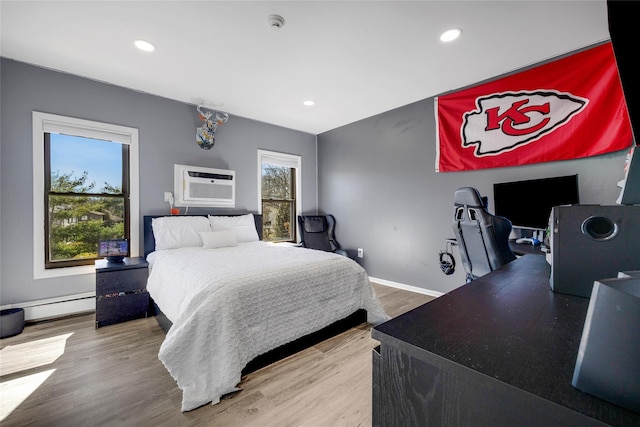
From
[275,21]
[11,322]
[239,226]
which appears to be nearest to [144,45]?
[275,21]

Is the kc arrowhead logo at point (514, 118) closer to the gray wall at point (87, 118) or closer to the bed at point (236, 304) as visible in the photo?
the bed at point (236, 304)

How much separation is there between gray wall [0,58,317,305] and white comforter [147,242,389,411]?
1221 mm

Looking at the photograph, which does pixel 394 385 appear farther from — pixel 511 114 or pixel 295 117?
pixel 295 117

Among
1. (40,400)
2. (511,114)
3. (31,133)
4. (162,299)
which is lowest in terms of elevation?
(40,400)

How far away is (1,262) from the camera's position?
2594 millimetres

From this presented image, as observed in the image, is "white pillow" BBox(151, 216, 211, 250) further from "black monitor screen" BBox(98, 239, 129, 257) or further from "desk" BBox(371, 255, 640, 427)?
"desk" BBox(371, 255, 640, 427)

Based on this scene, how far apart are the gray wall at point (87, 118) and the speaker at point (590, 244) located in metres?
3.86

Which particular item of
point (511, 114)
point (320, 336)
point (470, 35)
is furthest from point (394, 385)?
point (511, 114)

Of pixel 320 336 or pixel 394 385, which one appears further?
pixel 320 336

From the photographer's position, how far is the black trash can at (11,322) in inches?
94.4

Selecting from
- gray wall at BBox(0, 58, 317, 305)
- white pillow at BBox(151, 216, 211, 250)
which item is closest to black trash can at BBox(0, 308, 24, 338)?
gray wall at BBox(0, 58, 317, 305)

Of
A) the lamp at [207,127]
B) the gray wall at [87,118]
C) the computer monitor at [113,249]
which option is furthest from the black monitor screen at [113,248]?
the lamp at [207,127]

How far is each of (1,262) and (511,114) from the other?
539cm

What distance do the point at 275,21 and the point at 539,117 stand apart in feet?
Answer: 8.77
